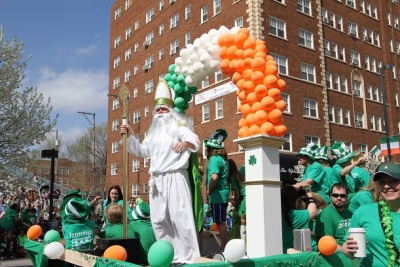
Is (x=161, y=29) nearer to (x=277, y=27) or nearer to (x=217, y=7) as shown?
(x=217, y=7)

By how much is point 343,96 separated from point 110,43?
2546 centimetres

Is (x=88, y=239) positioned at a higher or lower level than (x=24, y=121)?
lower

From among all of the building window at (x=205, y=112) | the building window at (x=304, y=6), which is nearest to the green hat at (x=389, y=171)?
the building window at (x=205, y=112)

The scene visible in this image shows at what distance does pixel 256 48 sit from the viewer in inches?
223

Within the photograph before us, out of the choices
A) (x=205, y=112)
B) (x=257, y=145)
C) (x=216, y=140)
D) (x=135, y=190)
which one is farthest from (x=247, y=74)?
(x=135, y=190)

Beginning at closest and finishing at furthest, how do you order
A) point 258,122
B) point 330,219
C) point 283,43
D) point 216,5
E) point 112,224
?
point 330,219, point 258,122, point 112,224, point 283,43, point 216,5

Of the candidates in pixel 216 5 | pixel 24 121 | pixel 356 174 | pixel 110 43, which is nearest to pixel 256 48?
pixel 356 174

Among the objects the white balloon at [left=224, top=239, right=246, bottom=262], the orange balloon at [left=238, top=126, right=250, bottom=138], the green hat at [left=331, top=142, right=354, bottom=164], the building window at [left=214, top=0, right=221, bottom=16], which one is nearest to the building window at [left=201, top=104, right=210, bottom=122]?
the building window at [left=214, top=0, right=221, bottom=16]

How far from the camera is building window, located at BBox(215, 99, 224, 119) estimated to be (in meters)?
26.0

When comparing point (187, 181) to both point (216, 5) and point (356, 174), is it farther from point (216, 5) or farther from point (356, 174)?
point (216, 5)

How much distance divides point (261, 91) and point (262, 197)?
1369 millimetres

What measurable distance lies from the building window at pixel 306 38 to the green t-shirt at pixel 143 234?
2280cm

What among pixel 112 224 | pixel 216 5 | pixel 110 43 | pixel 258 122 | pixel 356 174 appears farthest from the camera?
pixel 110 43

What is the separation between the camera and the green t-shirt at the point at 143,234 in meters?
5.54
